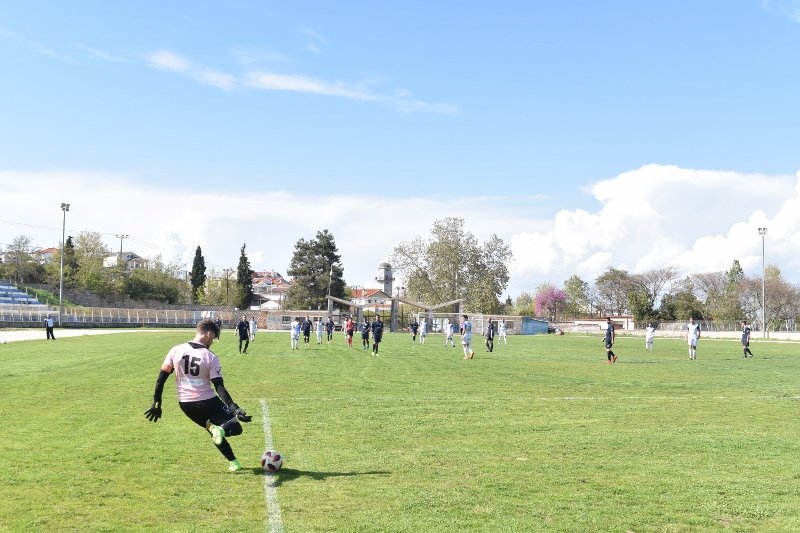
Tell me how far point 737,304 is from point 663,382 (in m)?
95.2

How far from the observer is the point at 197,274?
14288 cm

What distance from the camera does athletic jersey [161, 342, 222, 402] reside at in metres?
9.17

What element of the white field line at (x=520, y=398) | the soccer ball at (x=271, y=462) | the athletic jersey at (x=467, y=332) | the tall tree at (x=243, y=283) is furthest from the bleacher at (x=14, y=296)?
the soccer ball at (x=271, y=462)

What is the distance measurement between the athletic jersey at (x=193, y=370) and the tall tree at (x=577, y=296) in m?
134

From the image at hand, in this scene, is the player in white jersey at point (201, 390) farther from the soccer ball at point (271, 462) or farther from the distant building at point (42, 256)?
the distant building at point (42, 256)

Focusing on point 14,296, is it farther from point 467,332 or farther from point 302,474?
point 302,474

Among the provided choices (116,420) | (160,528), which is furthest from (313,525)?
(116,420)

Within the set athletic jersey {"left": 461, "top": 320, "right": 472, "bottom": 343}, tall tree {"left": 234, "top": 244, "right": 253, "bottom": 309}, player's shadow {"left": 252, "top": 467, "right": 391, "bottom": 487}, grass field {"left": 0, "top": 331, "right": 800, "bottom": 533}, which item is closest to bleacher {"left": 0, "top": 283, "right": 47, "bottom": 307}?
tall tree {"left": 234, "top": 244, "right": 253, "bottom": 309}

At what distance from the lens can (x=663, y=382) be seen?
23.0 m

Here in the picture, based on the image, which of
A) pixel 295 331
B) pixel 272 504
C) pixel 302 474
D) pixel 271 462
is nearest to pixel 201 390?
pixel 271 462

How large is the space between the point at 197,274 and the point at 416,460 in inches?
5448

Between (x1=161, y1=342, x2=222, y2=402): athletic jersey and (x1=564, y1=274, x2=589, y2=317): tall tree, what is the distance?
133864mm

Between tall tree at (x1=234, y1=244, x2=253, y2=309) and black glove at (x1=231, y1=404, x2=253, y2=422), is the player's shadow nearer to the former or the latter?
black glove at (x1=231, y1=404, x2=253, y2=422)

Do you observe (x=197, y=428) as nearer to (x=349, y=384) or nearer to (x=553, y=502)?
(x=553, y=502)
